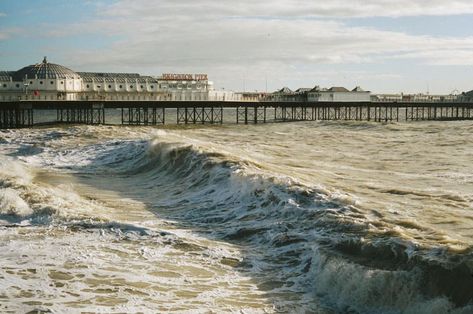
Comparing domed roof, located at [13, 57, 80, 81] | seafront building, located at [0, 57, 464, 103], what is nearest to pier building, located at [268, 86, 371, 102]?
seafront building, located at [0, 57, 464, 103]

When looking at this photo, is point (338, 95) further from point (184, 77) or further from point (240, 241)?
point (240, 241)

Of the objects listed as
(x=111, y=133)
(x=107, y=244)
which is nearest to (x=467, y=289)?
(x=107, y=244)

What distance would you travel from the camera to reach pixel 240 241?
1362cm

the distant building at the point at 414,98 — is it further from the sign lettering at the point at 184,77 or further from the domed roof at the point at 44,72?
the domed roof at the point at 44,72

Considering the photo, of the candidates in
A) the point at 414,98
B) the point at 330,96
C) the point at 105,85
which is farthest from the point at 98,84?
the point at 414,98

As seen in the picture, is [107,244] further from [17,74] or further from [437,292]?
[17,74]

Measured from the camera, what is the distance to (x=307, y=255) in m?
12.0

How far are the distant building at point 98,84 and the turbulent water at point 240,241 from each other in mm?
65544

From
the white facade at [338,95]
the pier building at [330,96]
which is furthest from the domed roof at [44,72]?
the white facade at [338,95]

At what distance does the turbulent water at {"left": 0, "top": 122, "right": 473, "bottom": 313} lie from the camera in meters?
9.62

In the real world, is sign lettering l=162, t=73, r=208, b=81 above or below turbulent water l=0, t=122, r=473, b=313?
above

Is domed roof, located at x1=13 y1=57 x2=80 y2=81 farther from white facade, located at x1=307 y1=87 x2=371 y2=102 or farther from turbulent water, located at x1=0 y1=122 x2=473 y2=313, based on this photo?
turbulent water, located at x1=0 y1=122 x2=473 y2=313

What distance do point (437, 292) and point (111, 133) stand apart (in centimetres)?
4110

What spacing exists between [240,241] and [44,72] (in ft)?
294
